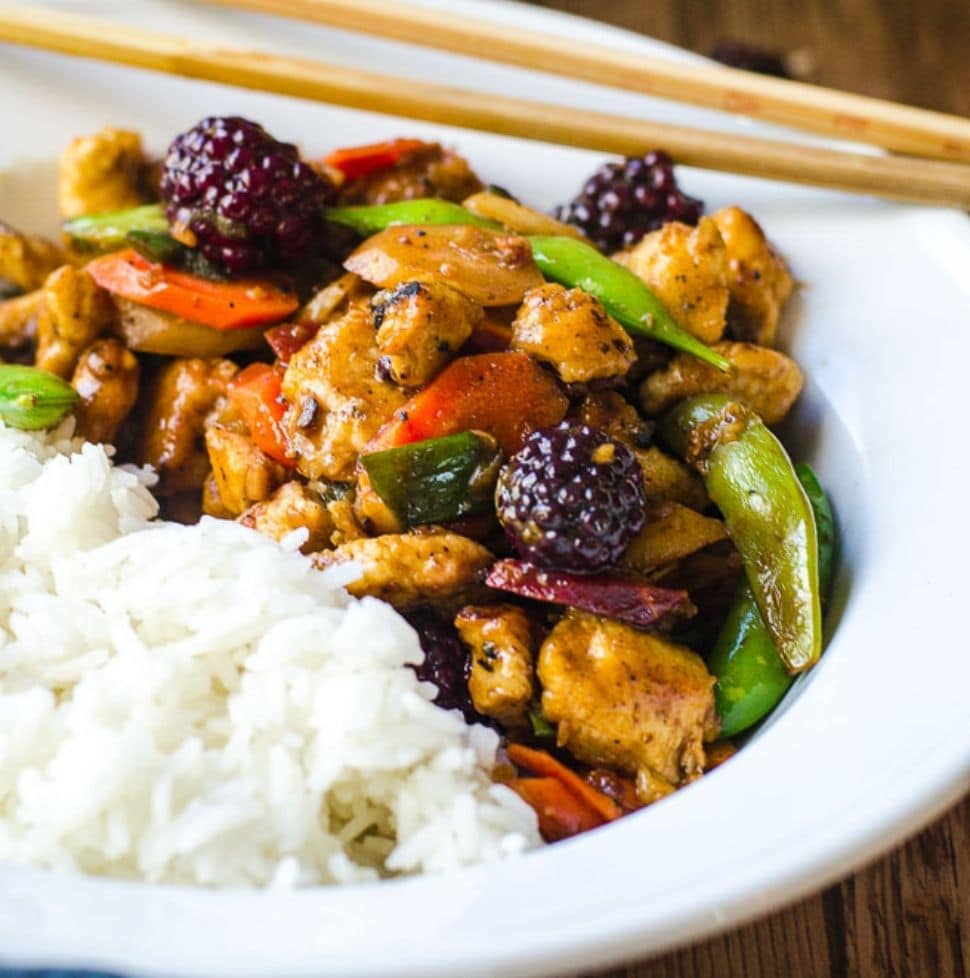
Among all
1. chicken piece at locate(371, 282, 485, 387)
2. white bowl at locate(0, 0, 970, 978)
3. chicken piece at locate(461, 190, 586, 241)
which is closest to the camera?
white bowl at locate(0, 0, 970, 978)

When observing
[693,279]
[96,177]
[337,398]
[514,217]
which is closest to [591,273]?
[693,279]

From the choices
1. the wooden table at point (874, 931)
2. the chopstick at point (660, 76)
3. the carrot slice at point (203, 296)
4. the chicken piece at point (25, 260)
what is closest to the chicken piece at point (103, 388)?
the carrot slice at point (203, 296)

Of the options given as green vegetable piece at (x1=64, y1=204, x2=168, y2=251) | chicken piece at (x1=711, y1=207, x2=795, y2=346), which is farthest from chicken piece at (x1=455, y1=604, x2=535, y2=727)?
green vegetable piece at (x1=64, y1=204, x2=168, y2=251)

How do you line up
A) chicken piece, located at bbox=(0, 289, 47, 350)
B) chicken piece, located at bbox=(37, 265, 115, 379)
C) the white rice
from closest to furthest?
the white rice
chicken piece, located at bbox=(37, 265, 115, 379)
chicken piece, located at bbox=(0, 289, 47, 350)

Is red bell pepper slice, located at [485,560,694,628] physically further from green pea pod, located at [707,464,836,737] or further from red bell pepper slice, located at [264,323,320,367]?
red bell pepper slice, located at [264,323,320,367]

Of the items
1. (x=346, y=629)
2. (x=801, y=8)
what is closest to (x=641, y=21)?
(x=801, y=8)

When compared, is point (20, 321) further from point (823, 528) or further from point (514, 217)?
point (823, 528)

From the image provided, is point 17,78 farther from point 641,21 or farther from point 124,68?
point 641,21
